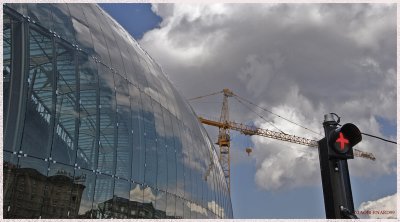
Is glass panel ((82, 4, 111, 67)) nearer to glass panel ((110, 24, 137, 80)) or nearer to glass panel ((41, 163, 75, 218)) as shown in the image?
glass panel ((110, 24, 137, 80))

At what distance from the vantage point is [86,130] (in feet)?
43.5

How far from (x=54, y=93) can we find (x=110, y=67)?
14.7 ft

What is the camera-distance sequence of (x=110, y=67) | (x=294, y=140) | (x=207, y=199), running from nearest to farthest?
(x=110, y=67), (x=207, y=199), (x=294, y=140)

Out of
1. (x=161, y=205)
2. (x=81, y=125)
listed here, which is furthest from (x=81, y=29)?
(x=161, y=205)

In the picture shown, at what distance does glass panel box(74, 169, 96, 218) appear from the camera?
1246 cm

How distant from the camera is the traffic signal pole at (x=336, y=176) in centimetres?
473

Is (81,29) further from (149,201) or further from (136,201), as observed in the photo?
(149,201)

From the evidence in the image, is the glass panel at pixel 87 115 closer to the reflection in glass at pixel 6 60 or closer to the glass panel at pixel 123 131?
the glass panel at pixel 123 131

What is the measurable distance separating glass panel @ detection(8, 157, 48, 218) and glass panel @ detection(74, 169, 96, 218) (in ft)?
4.51

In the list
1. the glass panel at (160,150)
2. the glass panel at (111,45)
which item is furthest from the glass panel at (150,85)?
the glass panel at (111,45)

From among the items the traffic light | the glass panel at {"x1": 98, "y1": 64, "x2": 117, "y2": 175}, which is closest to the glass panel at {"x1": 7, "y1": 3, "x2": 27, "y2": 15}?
the glass panel at {"x1": 98, "y1": 64, "x2": 117, "y2": 175}

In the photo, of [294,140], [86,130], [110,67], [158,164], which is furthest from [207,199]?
[294,140]

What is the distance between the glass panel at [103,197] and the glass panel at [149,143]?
289 centimetres

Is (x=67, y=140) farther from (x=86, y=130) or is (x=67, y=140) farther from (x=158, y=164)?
(x=158, y=164)
